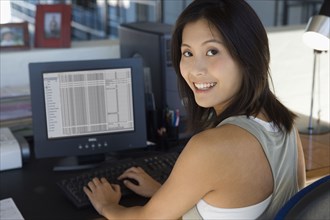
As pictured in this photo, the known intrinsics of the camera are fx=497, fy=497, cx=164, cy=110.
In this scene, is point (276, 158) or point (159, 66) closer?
point (276, 158)

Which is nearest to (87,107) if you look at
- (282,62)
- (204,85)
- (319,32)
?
(204,85)

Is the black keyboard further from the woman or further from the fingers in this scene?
the woman

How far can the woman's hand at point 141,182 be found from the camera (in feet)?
4.91

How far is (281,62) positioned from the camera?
2.59 metres

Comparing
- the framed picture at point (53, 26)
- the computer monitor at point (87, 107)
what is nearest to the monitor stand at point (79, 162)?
the computer monitor at point (87, 107)

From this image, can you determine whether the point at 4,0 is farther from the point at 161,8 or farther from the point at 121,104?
the point at 121,104

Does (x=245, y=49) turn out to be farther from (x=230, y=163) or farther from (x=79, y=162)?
(x=79, y=162)

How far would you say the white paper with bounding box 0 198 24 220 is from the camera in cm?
136

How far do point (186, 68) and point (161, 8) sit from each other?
1524 millimetres

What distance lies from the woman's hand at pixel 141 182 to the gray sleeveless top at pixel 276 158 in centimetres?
29

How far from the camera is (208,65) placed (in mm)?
1223

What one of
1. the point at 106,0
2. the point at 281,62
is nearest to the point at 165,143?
the point at 281,62

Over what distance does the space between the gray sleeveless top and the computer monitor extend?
0.60 metres

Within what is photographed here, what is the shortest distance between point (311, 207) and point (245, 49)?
0.48 metres
